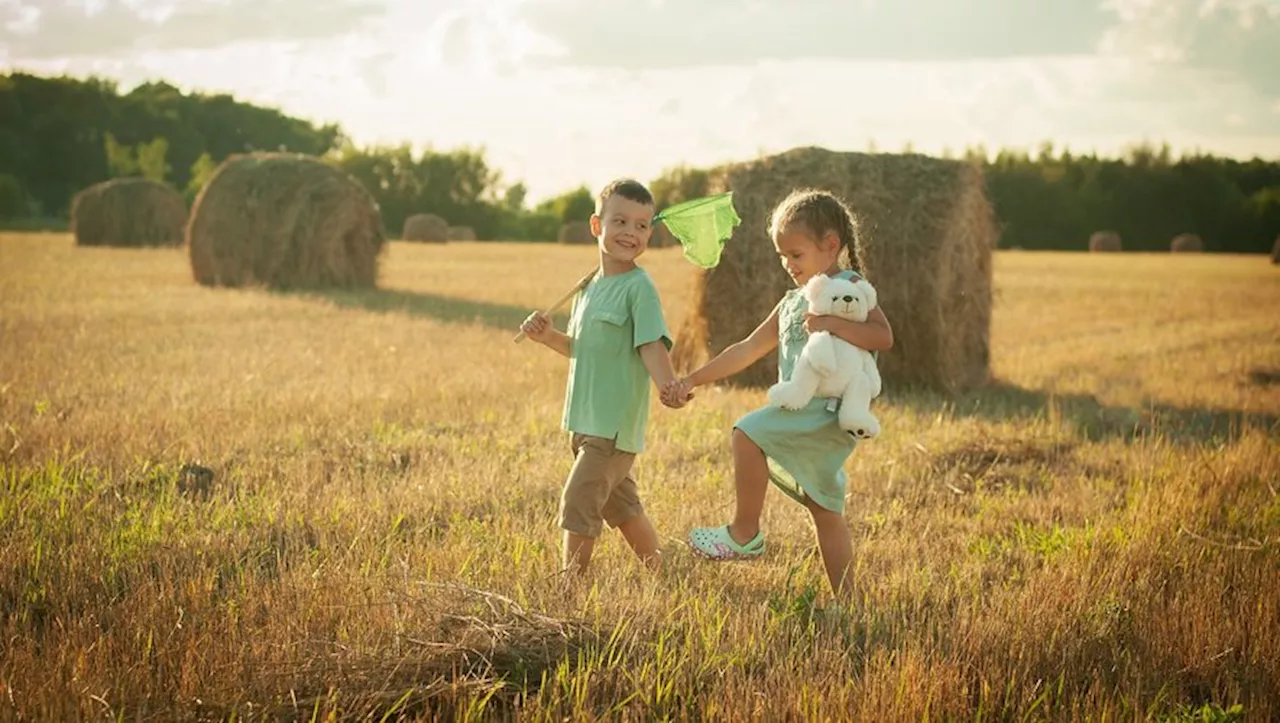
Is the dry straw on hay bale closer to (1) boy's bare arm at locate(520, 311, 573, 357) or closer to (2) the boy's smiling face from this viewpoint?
(1) boy's bare arm at locate(520, 311, 573, 357)

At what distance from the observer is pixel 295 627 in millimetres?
3395

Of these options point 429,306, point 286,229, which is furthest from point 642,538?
point 286,229

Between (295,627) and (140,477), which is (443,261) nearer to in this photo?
(140,477)

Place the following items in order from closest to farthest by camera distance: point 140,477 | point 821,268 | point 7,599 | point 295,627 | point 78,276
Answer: point 295,627 → point 7,599 → point 821,268 → point 140,477 → point 78,276

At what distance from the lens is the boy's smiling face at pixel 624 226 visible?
4.10 m

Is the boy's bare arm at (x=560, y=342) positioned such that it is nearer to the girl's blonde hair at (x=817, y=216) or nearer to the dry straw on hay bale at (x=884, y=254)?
the girl's blonde hair at (x=817, y=216)

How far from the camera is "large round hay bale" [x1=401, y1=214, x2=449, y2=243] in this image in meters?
44.0

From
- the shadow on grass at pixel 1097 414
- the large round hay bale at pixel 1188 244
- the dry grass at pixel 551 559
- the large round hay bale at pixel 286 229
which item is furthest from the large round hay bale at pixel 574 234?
the shadow on grass at pixel 1097 414

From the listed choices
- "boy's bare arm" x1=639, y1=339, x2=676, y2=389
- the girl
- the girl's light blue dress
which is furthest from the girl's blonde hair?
A: "boy's bare arm" x1=639, y1=339, x2=676, y2=389

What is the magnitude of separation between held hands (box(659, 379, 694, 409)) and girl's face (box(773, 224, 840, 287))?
52cm

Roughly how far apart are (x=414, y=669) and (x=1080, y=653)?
75.7 inches

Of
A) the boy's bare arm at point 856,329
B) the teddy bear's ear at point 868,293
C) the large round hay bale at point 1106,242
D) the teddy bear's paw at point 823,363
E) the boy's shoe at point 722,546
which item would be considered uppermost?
the large round hay bale at point 1106,242

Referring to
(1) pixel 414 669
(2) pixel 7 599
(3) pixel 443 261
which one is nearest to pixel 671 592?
(1) pixel 414 669

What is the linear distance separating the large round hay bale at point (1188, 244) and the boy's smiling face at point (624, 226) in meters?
46.0
